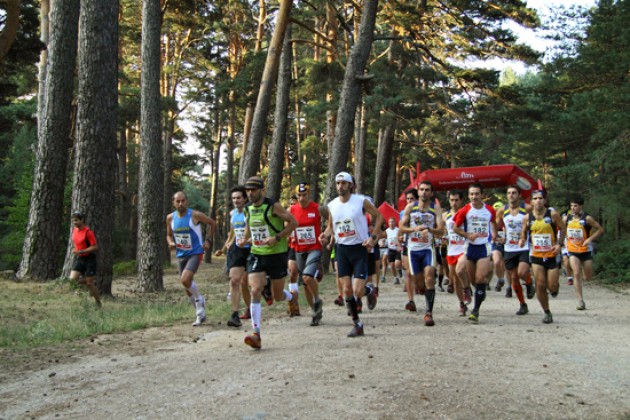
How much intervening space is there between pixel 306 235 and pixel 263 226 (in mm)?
2611

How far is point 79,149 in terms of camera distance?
1378 cm

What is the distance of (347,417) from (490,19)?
911 inches

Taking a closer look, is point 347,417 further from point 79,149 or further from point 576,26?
point 576,26

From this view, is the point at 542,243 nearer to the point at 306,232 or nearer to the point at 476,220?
the point at 476,220

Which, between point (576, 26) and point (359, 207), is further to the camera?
point (576, 26)

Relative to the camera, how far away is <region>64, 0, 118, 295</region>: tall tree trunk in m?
13.7

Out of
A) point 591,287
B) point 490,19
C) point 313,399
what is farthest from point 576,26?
point 313,399

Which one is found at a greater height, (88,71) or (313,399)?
(88,71)

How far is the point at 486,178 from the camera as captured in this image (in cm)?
2447

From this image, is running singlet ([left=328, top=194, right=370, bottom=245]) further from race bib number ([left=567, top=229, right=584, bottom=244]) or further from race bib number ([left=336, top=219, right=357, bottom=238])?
race bib number ([left=567, top=229, right=584, bottom=244])

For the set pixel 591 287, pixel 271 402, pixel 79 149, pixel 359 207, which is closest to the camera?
pixel 271 402

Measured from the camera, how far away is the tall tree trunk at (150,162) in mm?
16891

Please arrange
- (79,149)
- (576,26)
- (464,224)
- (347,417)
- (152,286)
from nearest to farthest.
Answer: (347,417) → (464,224) → (79,149) → (152,286) → (576,26)

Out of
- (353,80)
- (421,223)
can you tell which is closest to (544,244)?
(421,223)
